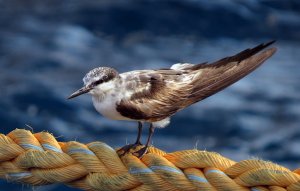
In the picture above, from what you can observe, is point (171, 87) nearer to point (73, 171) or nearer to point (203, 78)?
point (203, 78)

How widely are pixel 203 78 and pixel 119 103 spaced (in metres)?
0.31

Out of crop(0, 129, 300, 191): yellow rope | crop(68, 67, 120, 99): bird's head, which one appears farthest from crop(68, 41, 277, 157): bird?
crop(0, 129, 300, 191): yellow rope

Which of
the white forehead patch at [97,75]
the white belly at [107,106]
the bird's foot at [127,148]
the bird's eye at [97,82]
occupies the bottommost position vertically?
the bird's foot at [127,148]

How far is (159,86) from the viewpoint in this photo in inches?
78.7

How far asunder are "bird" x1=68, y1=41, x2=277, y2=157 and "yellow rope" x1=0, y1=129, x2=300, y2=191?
19 centimetres

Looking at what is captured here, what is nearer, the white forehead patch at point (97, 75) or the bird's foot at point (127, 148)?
the bird's foot at point (127, 148)

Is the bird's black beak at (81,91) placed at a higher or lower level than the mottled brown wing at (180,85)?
lower

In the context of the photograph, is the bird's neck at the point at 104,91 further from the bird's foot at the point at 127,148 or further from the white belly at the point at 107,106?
the bird's foot at the point at 127,148

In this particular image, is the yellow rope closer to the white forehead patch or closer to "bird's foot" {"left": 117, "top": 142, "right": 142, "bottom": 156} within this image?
"bird's foot" {"left": 117, "top": 142, "right": 142, "bottom": 156}

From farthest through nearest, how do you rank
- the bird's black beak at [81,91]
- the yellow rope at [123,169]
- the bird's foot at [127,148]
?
the bird's black beak at [81,91], the bird's foot at [127,148], the yellow rope at [123,169]

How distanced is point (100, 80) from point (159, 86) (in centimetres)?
23

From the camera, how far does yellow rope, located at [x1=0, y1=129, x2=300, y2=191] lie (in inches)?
53.6

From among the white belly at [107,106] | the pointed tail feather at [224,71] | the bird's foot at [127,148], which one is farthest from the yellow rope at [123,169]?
the pointed tail feather at [224,71]

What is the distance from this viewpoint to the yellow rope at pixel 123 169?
1362 millimetres
